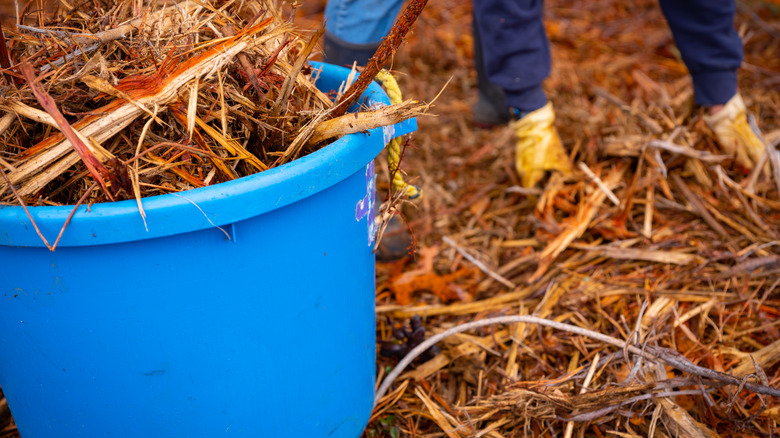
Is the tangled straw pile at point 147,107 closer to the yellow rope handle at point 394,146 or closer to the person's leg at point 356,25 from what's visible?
the yellow rope handle at point 394,146

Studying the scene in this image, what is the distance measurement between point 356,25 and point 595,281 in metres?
1.06

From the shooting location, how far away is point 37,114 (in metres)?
0.89

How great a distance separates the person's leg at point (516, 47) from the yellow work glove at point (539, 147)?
5 cm

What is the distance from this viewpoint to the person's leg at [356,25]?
71.1 inches

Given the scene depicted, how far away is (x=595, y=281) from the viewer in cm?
175

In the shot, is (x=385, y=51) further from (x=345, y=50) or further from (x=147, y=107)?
(x=345, y=50)

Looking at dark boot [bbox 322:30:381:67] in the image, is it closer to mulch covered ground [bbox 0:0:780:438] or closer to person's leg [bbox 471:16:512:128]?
mulch covered ground [bbox 0:0:780:438]

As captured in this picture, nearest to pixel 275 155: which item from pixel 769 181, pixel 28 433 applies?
pixel 28 433

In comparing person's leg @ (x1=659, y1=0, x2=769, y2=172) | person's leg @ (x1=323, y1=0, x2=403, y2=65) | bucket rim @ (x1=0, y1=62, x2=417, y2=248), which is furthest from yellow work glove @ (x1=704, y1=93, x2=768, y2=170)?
bucket rim @ (x1=0, y1=62, x2=417, y2=248)

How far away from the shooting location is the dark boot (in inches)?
72.6

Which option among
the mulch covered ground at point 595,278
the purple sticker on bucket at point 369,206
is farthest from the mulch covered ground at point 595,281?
the purple sticker on bucket at point 369,206

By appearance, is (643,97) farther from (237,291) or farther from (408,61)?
(237,291)

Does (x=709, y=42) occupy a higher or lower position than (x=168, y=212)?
lower

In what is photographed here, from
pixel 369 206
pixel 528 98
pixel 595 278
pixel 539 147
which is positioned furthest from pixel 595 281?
pixel 369 206
